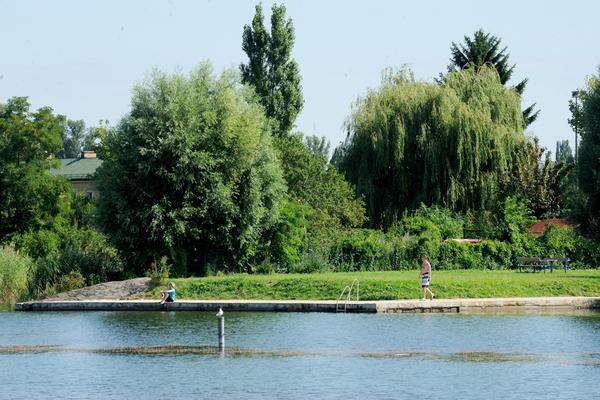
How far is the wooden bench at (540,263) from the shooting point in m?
52.9

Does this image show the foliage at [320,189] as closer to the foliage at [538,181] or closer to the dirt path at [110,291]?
the foliage at [538,181]

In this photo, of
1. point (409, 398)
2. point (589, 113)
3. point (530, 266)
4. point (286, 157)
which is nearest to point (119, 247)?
point (286, 157)

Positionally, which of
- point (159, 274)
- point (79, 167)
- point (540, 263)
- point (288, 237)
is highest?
point (79, 167)

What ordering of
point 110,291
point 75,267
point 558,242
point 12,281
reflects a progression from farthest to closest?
1. point 558,242
2. point 75,267
3. point 12,281
4. point 110,291

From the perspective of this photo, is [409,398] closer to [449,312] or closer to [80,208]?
[449,312]

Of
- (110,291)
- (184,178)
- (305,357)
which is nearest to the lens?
(305,357)

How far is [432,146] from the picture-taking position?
64938mm

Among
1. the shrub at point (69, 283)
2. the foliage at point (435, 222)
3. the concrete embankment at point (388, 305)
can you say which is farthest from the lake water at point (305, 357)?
the foliage at point (435, 222)

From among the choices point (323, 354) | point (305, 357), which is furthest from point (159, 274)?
point (305, 357)

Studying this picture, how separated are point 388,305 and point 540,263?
15139 millimetres

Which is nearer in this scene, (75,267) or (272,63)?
(75,267)

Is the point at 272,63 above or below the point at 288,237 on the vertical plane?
above

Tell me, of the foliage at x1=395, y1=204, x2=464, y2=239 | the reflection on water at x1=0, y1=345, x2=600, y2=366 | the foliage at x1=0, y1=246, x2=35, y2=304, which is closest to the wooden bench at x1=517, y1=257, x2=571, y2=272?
the foliage at x1=395, y1=204, x2=464, y2=239

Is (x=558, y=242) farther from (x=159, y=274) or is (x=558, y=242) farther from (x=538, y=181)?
(x=159, y=274)
